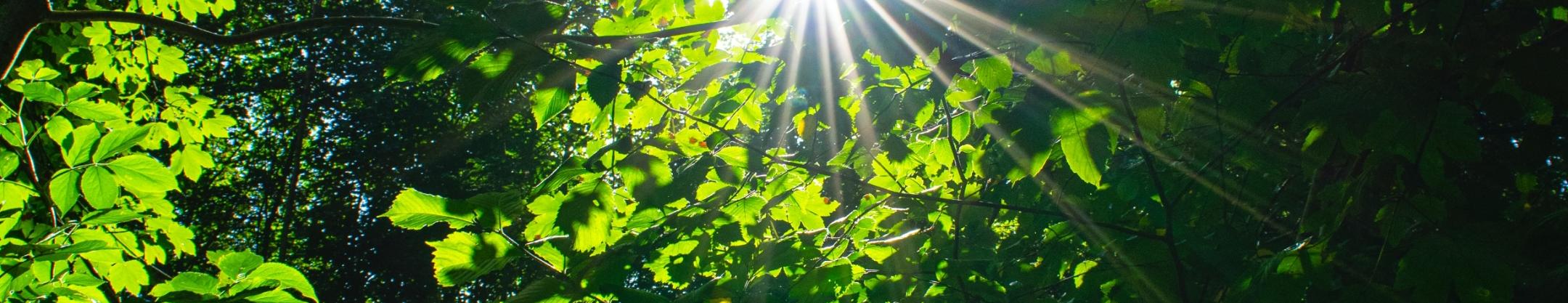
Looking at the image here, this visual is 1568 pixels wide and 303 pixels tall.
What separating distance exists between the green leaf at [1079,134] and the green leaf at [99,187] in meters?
1.97

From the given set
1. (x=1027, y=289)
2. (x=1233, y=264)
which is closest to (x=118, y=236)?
(x=1027, y=289)

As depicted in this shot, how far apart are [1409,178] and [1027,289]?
923 millimetres

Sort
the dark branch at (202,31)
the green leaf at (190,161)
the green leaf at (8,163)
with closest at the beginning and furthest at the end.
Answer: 1. the green leaf at (8,163)
2. the dark branch at (202,31)
3. the green leaf at (190,161)

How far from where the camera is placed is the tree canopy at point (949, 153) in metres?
1.08

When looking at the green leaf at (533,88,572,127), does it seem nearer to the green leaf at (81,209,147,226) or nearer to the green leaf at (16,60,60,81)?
the green leaf at (81,209,147,226)

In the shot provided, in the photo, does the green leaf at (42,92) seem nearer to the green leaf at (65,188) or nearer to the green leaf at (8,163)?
the green leaf at (8,163)

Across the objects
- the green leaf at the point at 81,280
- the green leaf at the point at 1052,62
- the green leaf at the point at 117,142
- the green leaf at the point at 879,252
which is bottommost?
the green leaf at the point at 879,252

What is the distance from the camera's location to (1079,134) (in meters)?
1.11

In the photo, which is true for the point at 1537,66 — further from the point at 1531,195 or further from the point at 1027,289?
the point at 1531,195

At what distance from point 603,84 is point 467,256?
317 mm

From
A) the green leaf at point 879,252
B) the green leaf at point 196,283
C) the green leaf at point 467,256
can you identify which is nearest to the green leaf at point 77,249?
the green leaf at point 196,283

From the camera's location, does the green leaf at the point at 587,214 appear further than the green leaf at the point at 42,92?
No

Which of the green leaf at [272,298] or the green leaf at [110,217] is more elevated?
the green leaf at [110,217]

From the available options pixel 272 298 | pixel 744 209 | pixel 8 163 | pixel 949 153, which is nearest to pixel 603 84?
pixel 744 209
